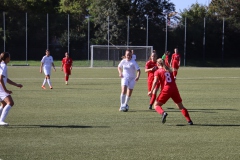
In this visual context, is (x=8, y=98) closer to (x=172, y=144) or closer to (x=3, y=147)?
(x=3, y=147)

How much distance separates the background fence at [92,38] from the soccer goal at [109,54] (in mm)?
2347

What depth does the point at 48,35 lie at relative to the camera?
60.7 meters

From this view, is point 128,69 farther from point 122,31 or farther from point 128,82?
point 122,31

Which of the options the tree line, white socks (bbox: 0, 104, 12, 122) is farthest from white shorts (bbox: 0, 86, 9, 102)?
the tree line

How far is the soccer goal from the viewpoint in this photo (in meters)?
56.2

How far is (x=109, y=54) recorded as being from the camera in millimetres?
56750

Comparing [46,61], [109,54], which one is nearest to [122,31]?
[109,54]

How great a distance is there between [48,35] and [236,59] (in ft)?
80.9

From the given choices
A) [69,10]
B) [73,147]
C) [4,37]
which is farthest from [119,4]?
[73,147]

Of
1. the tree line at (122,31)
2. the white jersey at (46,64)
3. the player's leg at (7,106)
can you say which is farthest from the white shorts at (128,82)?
the tree line at (122,31)

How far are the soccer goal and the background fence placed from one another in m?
2.35

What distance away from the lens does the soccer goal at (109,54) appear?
185 ft

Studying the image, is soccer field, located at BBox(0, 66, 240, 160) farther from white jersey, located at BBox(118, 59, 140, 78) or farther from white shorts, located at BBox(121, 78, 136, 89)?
white jersey, located at BBox(118, 59, 140, 78)

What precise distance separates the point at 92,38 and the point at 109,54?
255 inches
